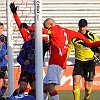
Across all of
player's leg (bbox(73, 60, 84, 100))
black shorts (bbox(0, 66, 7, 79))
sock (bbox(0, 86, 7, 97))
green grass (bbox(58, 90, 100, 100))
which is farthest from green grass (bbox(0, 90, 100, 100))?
player's leg (bbox(73, 60, 84, 100))

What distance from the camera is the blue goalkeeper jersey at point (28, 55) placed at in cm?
987

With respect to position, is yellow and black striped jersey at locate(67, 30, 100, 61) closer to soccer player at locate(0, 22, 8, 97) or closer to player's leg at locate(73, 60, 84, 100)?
player's leg at locate(73, 60, 84, 100)

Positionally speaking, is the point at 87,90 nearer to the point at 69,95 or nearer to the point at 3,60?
the point at 69,95

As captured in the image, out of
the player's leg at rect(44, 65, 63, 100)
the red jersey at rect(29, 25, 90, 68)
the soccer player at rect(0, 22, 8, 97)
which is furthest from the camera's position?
the soccer player at rect(0, 22, 8, 97)

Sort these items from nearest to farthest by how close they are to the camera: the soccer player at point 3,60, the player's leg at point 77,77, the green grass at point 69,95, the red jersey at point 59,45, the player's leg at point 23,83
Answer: the red jersey at point 59,45
the player's leg at point 23,83
the player's leg at point 77,77
the soccer player at point 3,60
the green grass at point 69,95

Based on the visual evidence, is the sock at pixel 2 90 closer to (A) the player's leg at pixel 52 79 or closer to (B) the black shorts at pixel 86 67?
(B) the black shorts at pixel 86 67

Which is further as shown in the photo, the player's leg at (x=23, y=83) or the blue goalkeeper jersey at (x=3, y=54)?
the blue goalkeeper jersey at (x=3, y=54)

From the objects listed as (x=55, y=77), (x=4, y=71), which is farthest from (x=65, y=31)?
(x=4, y=71)

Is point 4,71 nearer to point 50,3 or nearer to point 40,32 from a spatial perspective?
point 40,32

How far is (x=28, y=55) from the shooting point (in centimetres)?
994

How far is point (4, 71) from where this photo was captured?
11875mm

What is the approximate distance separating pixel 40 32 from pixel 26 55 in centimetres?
260

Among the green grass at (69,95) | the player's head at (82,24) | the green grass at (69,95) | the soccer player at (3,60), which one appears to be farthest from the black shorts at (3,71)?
the player's head at (82,24)

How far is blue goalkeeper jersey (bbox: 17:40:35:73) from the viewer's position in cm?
987
